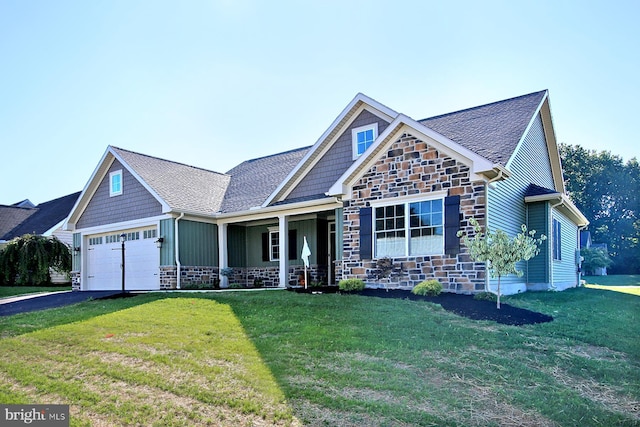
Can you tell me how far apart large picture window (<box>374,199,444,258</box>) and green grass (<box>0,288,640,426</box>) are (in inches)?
97.2

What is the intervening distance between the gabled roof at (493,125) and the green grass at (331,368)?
14.7 ft

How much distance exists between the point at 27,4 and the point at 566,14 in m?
11.7

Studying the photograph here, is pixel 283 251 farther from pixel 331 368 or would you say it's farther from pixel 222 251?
pixel 331 368

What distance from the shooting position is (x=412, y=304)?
33.4ft

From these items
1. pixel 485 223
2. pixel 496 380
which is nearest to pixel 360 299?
pixel 485 223

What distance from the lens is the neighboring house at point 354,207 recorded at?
1209cm

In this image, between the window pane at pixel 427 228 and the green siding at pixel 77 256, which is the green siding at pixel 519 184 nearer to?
the window pane at pixel 427 228

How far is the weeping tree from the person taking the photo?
22.3 m

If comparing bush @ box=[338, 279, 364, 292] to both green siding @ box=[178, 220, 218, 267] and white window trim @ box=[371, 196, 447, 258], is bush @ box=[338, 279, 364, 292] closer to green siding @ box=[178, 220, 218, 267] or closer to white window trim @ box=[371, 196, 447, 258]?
white window trim @ box=[371, 196, 447, 258]

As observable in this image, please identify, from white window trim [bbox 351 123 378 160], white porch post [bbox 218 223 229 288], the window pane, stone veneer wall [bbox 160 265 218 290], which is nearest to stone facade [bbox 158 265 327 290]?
stone veneer wall [bbox 160 265 218 290]

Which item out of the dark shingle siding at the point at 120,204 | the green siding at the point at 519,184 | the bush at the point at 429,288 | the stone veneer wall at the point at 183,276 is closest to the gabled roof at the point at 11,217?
the dark shingle siding at the point at 120,204

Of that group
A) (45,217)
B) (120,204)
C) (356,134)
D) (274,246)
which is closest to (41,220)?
(45,217)

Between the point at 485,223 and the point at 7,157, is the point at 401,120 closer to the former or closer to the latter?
the point at 485,223

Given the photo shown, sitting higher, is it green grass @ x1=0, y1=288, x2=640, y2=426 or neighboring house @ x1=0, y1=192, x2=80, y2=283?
neighboring house @ x1=0, y1=192, x2=80, y2=283
